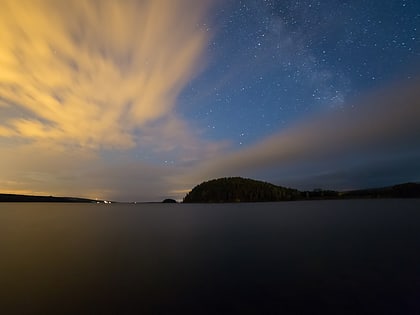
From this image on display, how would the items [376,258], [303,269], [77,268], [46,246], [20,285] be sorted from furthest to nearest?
[46,246] < [376,258] < [77,268] < [303,269] < [20,285]

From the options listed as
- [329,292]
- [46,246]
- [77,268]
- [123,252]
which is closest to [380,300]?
[329,292]

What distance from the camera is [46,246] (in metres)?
39.7

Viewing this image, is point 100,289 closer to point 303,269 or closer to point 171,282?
point 171,282

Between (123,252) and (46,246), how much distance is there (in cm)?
1395

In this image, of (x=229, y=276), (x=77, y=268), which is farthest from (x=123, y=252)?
(x=229, y=276)

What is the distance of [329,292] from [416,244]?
2664cm

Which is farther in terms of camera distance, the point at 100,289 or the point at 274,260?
the point at 274,260

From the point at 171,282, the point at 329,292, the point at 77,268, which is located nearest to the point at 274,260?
the point at 329,292

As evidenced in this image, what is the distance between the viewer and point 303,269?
24766mm

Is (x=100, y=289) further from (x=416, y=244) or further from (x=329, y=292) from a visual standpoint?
(x=416, y=244)

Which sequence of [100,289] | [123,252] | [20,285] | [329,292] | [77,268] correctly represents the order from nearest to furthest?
[329,292], [100,289], [20,285], [77,268], [123,252]

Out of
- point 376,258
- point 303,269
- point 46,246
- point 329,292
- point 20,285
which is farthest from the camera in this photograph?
point 46,246

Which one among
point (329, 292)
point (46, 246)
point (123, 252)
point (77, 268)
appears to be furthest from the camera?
point (46, 246)

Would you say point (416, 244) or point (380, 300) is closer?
point (380, 300)
